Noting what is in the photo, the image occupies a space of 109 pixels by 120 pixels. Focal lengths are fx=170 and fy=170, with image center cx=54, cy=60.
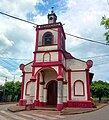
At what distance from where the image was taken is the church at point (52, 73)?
19002mm

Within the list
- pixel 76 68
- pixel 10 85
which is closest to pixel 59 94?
pixel 76 68

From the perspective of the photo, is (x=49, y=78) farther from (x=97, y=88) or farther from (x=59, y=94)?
(x=97, y=88)

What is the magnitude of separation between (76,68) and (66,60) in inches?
70.6

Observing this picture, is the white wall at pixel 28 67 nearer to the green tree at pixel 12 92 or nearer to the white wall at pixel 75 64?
the white wall at pixel 75 64

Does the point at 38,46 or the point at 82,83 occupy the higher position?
the point at 38,46

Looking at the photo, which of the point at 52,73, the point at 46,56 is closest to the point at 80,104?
the point at 52,73

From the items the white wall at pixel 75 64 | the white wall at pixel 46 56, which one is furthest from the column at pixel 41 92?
the white wall at pixel 75 64

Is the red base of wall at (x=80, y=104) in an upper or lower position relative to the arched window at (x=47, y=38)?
lower

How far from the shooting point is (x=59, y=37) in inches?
786

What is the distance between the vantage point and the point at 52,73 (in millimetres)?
21156

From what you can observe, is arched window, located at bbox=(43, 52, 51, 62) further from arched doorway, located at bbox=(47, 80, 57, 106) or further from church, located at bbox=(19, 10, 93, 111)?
arched doorway, located at bbox=(47, 80, 57, 106)

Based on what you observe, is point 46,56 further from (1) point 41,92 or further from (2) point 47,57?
(1) point 41,92

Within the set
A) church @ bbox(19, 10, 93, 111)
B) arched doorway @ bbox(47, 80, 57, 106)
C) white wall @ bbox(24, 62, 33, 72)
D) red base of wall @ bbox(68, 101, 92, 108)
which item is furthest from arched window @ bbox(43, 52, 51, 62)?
red base of wall @ bbox(68, 101, 92, 108)

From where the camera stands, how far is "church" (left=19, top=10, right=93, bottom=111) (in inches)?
748
